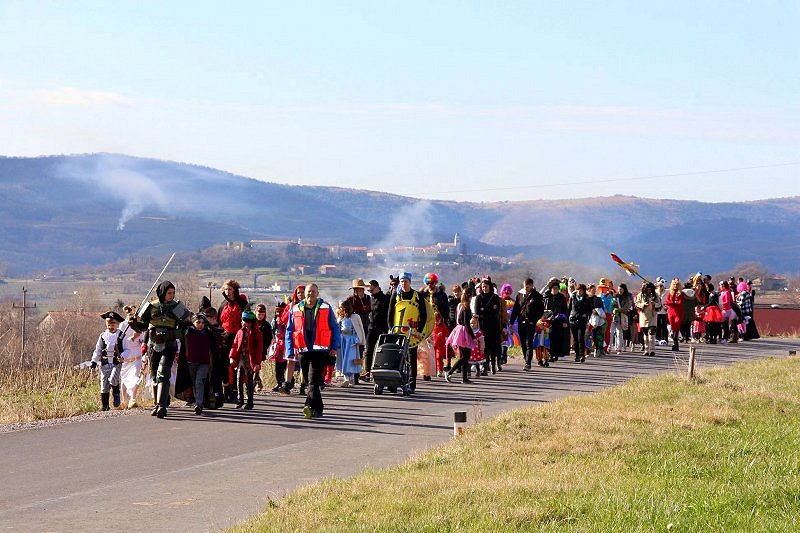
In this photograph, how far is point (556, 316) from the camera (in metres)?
27.6

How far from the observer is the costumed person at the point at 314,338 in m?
17.1

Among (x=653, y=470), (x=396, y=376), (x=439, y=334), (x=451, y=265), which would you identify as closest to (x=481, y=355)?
(x=439, y=334)

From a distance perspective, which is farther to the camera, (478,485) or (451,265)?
(451,265)

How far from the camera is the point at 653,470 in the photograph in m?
12.1

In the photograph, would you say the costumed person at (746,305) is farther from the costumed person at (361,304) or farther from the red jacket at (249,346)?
the red jacket at (249,346)

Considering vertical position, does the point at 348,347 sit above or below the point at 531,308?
below

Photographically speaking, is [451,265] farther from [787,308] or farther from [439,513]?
[439,513]

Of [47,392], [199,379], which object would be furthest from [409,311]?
[47,392]

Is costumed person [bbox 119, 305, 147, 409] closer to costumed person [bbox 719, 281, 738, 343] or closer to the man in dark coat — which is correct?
the man in dark coat

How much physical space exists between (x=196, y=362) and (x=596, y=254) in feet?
540

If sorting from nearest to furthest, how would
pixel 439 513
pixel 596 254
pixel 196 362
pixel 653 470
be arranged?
pixel 439 513 → pixel 653 470 → pixel 196 362 → pixel 596 254

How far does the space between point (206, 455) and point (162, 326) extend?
13.9ft

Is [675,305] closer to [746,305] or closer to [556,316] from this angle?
[556,316]

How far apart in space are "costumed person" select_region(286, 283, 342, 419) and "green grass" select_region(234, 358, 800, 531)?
2.64 m
